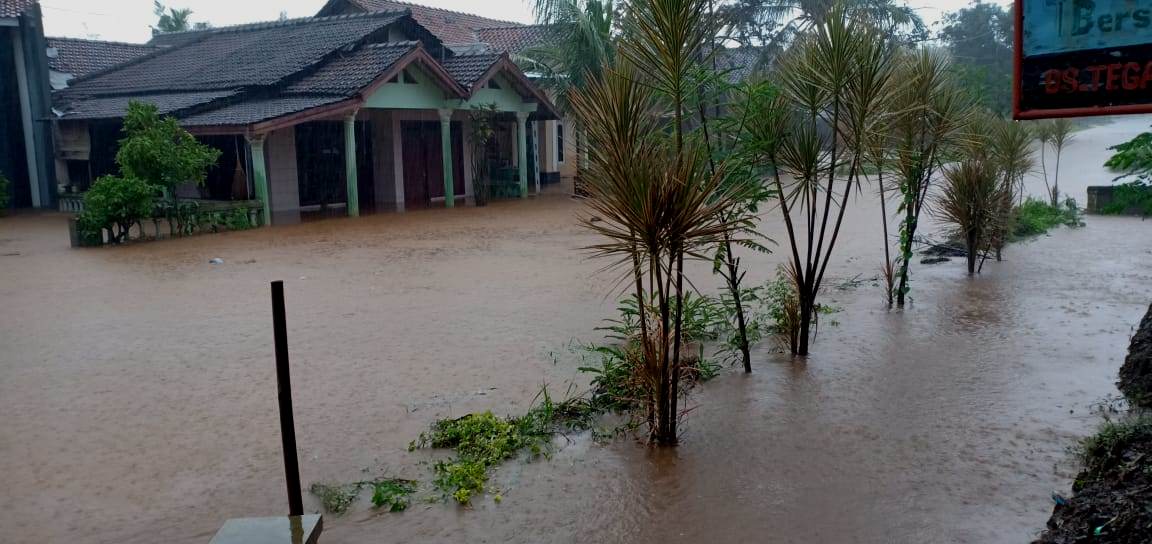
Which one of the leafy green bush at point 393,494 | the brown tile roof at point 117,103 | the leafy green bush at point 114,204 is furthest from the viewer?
the brown tile roof at point 117,103

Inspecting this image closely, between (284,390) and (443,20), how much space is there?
85.3ft

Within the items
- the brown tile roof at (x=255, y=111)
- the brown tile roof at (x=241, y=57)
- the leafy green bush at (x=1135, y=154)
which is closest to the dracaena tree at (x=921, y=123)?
the leafy green bush at (x=1135, y=154)

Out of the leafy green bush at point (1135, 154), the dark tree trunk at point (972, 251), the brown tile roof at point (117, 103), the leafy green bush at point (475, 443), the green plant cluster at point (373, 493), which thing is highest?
the brown tile roof at point (117, 103)

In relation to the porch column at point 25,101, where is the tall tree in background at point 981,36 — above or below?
above

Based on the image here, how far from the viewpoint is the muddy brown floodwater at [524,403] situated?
445 cm

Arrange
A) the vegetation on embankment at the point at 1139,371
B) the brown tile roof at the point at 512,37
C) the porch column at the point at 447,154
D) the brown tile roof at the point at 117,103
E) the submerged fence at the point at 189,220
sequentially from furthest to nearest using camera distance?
the brown tile roof at the point at 512,37 < the porch column at the point at 447,154 < the brown tile roof at the point at 117,103 < the submerged fence at the point at 189,220 < the vegetation on embankment at the point at 1139,371

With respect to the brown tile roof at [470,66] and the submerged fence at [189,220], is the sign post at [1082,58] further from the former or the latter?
the brown tile roof at [470,66]

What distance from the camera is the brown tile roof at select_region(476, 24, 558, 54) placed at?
27.7 m

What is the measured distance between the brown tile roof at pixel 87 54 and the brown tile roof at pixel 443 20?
5.55 meters

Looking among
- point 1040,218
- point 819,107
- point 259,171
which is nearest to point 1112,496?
point 819,107

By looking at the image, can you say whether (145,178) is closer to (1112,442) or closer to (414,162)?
(414,162)

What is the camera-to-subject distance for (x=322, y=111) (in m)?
16.9

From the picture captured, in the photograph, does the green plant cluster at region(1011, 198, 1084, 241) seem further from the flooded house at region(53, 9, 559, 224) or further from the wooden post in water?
the wooden post in water

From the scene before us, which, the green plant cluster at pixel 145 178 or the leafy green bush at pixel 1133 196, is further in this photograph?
the green plant cluster at pixel 145 178
